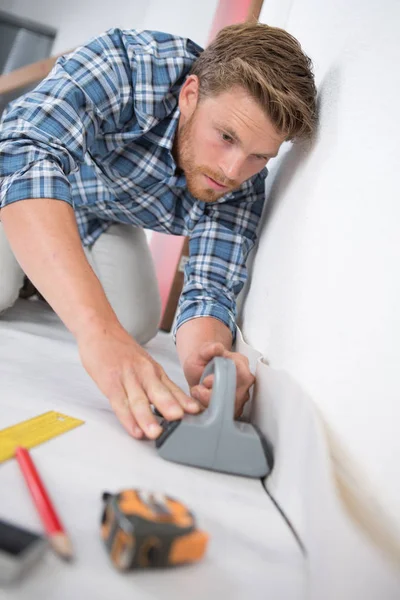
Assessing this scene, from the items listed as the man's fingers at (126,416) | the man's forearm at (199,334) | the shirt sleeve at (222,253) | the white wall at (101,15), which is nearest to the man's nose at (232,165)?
the shirt sleeve at (222,253)

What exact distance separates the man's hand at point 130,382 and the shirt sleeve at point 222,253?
0.45 metres

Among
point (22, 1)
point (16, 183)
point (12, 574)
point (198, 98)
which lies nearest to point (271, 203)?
point (198, 98)

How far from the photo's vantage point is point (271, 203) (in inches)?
54.1

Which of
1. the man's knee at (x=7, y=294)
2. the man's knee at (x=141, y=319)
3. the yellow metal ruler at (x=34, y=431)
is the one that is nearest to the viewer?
the yellow metal ruler at (x=34, y=431)

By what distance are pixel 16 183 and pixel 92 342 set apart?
1.14ft

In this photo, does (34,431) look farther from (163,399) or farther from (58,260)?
(58,260)

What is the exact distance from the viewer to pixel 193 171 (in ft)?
4.15

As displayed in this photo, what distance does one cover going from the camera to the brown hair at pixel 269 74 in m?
1.08

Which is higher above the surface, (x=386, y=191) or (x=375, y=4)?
(x=375, y=4)

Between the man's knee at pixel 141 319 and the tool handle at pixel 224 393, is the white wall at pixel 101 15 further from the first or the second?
the tool handle at pixel 224 393

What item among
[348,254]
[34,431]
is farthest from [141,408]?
[348,254]

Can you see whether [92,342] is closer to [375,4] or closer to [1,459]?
[1,459]

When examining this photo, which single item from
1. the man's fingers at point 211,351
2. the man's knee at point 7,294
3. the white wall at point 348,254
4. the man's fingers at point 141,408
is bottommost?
the man's knee at point 7,294

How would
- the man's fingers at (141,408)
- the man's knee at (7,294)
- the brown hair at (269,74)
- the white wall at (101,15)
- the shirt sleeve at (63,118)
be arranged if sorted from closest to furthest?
the man's fingers at (141,408), the shirt sleeve at (63,118), the brown hair at (269,74), the man's knee at (7,294), the white wall at (101,15)
